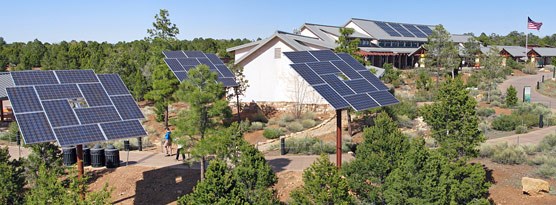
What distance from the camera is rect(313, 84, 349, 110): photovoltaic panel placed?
18.9 m

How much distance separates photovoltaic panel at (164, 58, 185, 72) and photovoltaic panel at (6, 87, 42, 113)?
15492mm

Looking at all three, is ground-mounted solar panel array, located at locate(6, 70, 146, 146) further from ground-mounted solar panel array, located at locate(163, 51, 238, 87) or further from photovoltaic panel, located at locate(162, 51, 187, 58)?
photovoltaic panel, located at locate(162, 51, 187, 58)

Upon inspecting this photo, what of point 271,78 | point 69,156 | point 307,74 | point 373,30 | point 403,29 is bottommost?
Answer: point 69,156

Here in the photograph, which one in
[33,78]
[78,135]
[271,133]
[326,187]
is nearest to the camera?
[326,187]

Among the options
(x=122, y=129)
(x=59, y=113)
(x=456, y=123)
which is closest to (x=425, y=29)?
(x=456, y=123)

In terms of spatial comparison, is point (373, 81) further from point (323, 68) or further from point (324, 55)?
point (324, 55)

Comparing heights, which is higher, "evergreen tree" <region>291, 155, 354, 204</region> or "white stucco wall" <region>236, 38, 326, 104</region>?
"white stucco wall" <region>236, 38, 326, 104</region>

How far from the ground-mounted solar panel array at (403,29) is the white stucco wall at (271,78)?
3581 cm

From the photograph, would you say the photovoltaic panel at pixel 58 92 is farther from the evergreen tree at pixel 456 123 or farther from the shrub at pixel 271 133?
the shrub at pixel 271 133

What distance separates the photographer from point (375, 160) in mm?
17047

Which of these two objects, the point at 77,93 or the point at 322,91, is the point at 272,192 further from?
the point at 77,93

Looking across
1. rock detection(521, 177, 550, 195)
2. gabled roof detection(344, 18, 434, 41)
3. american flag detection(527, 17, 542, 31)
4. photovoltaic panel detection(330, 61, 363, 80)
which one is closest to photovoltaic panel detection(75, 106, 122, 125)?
photovoltaic panel detection(330, 61, 363, 80)

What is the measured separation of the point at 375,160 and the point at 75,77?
12255 mm

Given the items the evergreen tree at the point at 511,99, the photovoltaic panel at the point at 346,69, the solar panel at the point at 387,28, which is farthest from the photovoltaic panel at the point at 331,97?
the solar panel at the point at 387,28
